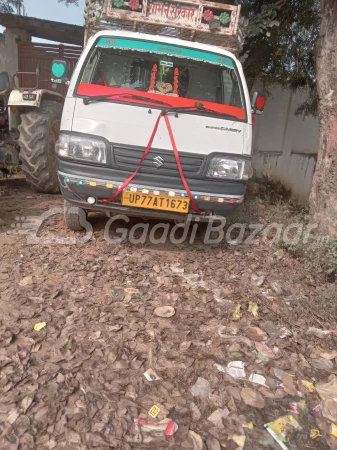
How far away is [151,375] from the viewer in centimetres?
214

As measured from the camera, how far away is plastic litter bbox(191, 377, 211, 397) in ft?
6.74

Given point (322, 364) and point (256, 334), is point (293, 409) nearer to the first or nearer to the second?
point (322, 364)

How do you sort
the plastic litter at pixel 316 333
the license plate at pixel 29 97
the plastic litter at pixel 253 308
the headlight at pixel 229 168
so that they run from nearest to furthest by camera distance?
1. the plastic litter at pixel 316 333
2. the plastic litter at pixel 253 308
3. the headlight at pixel 229 168
4. the license plate at pixel 29 97

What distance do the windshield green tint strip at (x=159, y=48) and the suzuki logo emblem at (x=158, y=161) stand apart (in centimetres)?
129

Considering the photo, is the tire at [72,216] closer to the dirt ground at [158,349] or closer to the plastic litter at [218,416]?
the dirt ground at [158,349]

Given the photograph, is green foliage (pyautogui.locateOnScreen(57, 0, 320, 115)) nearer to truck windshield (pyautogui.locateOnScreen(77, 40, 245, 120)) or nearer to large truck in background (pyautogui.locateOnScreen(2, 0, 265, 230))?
large truck in background (pyautogui.locateOnScreen(2, 0, 265, 230))

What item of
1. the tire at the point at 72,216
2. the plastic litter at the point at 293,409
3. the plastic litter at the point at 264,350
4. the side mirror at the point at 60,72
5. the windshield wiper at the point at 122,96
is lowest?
the plastic litter at the point at 264,350

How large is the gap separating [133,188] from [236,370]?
169 centimetres

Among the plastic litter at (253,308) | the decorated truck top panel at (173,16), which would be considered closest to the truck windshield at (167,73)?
the decorated truck top panel at (173,16)

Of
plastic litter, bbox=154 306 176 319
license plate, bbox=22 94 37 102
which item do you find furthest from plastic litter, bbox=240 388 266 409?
license plate, bbox=22 94 37 102

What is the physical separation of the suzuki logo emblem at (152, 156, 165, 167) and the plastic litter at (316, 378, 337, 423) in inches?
81.0

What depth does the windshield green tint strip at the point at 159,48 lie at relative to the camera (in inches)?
140

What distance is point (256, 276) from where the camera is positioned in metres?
3.47

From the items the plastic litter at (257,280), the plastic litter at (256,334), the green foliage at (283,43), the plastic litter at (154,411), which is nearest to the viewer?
the plastic litter at (154,411)
